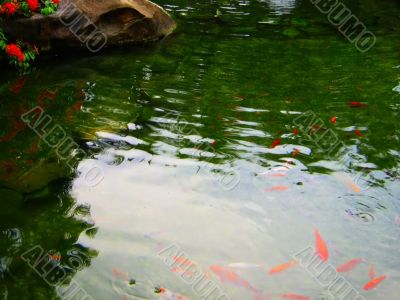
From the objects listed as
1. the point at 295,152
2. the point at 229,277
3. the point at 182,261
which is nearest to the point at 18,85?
the point at 295,152

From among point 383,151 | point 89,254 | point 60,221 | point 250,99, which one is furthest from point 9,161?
point 383,151

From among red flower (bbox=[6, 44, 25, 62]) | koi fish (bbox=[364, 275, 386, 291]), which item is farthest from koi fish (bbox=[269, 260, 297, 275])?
red flower (bbox=[6, 44, 25, 62])

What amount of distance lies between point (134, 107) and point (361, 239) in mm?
3633

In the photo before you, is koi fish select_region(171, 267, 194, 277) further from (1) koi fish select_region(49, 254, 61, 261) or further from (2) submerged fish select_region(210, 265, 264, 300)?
(1) koi fish select_region(49, 254, 61, 261)

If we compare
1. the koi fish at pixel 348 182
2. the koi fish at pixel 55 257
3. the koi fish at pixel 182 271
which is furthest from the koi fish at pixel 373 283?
the koi fish at pixel 55 257

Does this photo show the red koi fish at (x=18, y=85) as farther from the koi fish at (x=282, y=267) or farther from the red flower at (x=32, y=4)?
the koi fish at (x=282, y=267)

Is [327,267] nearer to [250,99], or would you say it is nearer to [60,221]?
[60,221]

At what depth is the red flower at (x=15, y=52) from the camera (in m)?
7.44

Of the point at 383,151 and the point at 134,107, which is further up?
the point at 383,151

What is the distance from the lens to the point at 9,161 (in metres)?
4.95

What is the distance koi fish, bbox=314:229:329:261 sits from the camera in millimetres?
3763

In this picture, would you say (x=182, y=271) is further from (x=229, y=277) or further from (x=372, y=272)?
(x=372, y=272)

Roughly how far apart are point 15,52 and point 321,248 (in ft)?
19.3

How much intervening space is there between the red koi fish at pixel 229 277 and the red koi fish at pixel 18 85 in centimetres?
464
